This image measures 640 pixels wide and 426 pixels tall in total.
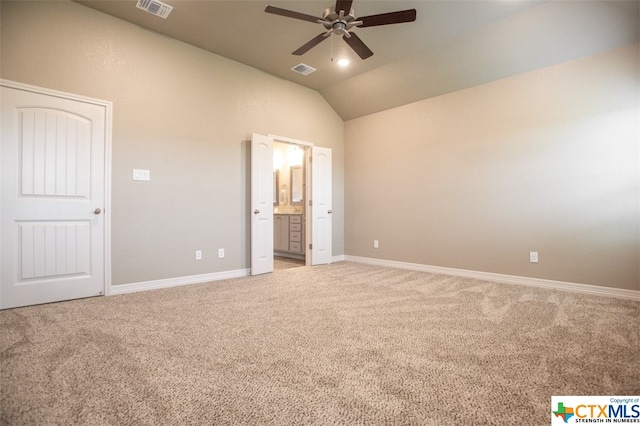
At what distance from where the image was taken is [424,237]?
4895 mm

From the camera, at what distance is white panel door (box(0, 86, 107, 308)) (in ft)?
9.41

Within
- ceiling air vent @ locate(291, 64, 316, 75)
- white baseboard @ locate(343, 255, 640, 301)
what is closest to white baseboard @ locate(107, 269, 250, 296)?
white baseboard @ locate(343, 255, 640, 301)

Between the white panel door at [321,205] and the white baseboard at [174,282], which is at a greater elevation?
the white panel door at [321,205]

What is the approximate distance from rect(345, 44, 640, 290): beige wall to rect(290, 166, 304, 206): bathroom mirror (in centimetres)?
179

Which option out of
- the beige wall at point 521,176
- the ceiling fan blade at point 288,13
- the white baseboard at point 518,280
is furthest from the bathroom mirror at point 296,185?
the ceiling fan blade at point 288,13

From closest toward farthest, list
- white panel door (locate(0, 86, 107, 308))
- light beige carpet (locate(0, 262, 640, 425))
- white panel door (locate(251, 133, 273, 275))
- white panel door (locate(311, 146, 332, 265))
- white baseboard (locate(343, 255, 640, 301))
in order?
1. light beige carpet (locate(0, 262, 640, 425))
2. white panel door (locate(0, 86, 107, 308))
3. white baseboard (locate(343, 255, 640, 301))
4. white panel door (locate(251, 133, 273, 275))
5. white panel door (locate(311, 146, 332, 265))

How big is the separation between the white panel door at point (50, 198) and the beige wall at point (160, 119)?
185mm

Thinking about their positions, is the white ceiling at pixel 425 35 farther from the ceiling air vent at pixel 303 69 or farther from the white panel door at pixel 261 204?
the white panel door at pixel 261 204

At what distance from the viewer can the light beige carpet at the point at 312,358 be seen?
1403mm

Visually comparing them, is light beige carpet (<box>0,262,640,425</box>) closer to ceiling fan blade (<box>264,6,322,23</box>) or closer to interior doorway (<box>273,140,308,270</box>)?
ceiling fan blade (<box>264,6,322,23</box>)

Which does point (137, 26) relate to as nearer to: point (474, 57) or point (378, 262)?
point (474, 57)

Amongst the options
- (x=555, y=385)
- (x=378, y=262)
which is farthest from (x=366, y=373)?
(x=378, y=262)

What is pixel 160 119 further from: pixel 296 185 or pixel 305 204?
pixel 296 185

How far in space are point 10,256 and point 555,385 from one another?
14.5 feet
